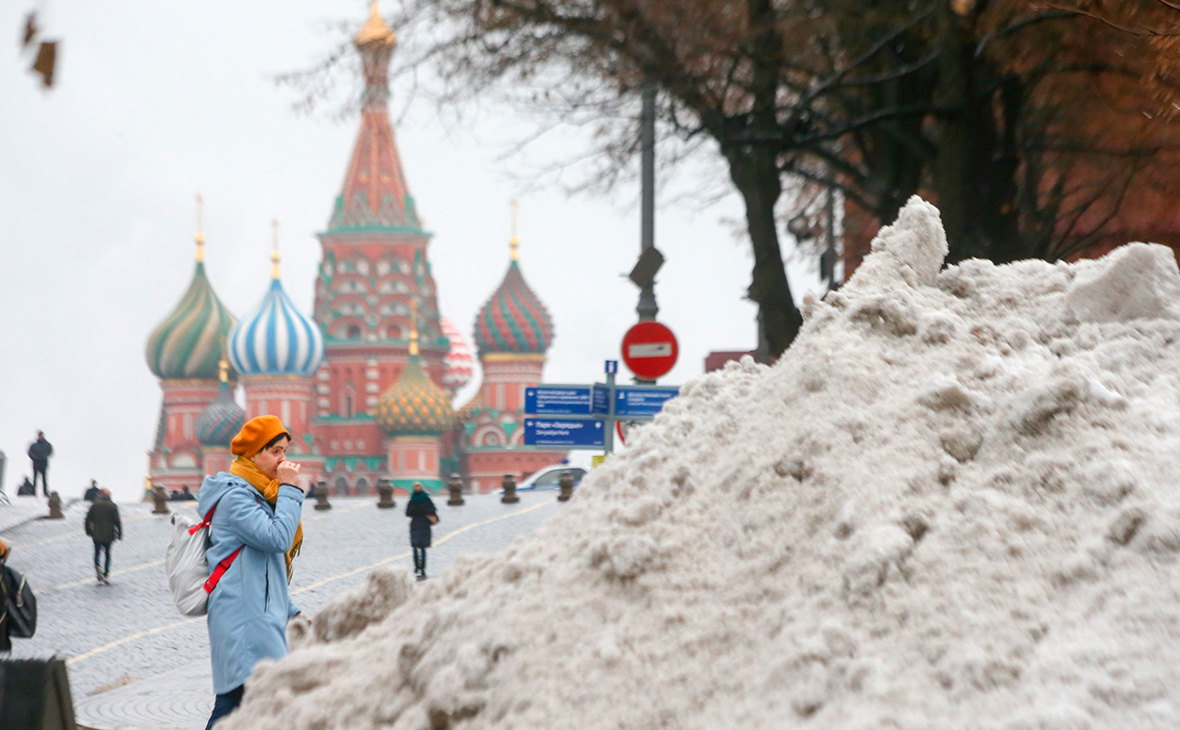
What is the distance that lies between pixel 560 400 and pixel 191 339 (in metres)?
69.1

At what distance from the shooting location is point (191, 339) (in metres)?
77.1

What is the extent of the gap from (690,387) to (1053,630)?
2.24 meters

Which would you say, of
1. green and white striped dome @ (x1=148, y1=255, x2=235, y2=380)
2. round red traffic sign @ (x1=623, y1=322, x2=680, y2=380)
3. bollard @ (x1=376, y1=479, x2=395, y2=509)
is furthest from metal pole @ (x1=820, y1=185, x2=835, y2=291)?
green and white striped dome @ (x1=148, y1=255, x2=235, y2=380)

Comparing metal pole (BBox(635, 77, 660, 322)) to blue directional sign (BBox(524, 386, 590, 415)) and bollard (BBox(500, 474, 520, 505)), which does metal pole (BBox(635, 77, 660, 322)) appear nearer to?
blue directional sign (BBox(524, 386, 590, 415))

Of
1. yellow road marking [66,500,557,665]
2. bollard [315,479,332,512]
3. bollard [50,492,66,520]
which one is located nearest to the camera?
yellow road marking [66,500,557,665]

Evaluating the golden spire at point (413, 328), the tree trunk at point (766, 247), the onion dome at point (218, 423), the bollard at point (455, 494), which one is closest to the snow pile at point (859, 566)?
the tree trunk at point (766, 247)

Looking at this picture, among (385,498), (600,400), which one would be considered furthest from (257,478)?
(385,498)

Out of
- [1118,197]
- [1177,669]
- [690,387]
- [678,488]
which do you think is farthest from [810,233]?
[1177,669]

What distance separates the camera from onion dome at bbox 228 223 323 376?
2842 inches

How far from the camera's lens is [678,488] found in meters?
3.79

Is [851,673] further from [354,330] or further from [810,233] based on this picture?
[354,330]

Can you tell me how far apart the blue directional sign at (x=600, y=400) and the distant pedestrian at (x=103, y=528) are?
8156mm

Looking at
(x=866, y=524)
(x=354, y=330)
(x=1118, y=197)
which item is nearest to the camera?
(x=866, y=524)

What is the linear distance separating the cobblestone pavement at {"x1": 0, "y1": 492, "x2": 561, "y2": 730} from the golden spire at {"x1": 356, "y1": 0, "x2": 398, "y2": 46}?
187 inches
